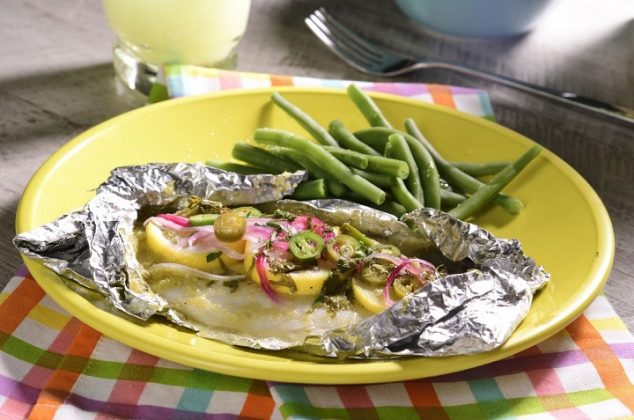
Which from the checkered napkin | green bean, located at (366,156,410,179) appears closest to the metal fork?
green bean, located at (366,156,410,179)

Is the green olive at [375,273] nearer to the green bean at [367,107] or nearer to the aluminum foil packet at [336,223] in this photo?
the aluminum foil packet at [336,223]

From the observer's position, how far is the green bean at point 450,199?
8.81 feet

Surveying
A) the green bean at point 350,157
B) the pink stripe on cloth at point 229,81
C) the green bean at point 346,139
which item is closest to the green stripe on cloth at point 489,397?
the green bean at point 350,157

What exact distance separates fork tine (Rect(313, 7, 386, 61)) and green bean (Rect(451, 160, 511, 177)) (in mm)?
1088

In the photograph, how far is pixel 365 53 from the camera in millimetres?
3760

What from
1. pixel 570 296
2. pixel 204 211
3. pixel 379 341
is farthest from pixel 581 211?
pixel 204 211

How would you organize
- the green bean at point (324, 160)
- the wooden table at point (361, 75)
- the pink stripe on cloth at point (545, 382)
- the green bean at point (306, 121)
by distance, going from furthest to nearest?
the wooden table at point (361, 75) → the green bean at point (306, 121) → the green bean at point (324, 160) → the pink stripe on cloth at point (545, 382)

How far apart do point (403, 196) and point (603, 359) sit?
0.76 m

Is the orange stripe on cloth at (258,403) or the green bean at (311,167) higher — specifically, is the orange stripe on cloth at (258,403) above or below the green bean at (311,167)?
below

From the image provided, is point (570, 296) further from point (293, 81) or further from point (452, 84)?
point (452, 84)

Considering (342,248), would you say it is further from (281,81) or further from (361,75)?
(361,75)

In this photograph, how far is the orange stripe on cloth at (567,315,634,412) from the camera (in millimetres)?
2021

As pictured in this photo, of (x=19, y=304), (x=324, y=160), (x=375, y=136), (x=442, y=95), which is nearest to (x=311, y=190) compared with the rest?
(x=324, y=160)

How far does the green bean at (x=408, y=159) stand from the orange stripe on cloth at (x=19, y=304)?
1123mm
